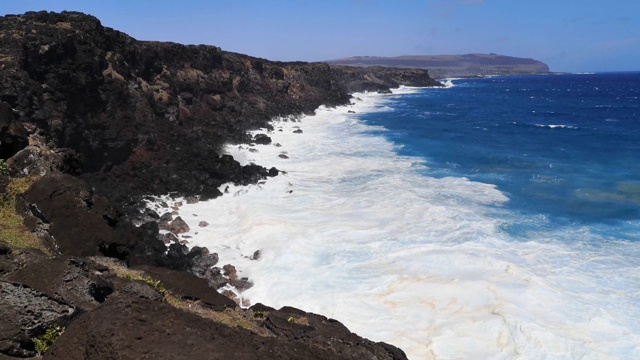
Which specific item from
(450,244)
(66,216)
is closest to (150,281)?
(66,216)

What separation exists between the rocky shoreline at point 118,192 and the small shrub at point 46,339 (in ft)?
0.06

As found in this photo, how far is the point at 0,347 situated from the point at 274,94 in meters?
59.8

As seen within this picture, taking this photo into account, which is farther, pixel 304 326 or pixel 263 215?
pixel 263 215

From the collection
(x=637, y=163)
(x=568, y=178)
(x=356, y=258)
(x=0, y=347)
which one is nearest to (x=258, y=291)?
(x=356, y=258)

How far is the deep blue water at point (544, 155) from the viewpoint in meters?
24.4

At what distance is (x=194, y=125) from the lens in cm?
3947

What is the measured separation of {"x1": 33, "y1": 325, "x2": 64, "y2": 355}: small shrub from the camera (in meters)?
6.14

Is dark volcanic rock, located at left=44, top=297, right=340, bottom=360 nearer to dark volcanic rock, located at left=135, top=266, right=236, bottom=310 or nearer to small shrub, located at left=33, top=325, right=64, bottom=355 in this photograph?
small shrub, located at left=33, top=325, right=64, bottom=355

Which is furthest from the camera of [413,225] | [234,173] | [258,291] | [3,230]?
[234,173]

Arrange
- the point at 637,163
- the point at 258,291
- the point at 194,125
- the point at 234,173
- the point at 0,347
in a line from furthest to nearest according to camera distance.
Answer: the point at 194,125, the point at 637,163, the point at 234,173, the point at 258,291, the point at 0,347

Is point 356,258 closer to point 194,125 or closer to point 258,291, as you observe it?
point 258,291

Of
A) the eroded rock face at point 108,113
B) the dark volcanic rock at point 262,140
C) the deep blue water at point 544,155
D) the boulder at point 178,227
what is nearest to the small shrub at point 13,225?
the eroded rock face at point 108,113

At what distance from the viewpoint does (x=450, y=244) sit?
64.1ft

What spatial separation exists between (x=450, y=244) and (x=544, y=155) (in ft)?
80.9
